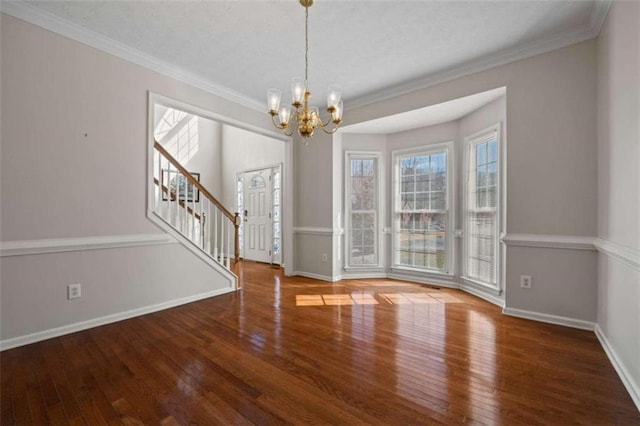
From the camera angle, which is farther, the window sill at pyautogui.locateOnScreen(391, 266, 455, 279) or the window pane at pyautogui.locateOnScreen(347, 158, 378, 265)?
the window pane at pyautogui.locateOnScreen(347, 158, 378, 265)

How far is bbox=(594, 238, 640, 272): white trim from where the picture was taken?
1708mm

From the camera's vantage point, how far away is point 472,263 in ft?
13.1

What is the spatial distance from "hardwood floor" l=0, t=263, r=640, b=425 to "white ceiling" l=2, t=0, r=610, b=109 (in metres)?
2.71

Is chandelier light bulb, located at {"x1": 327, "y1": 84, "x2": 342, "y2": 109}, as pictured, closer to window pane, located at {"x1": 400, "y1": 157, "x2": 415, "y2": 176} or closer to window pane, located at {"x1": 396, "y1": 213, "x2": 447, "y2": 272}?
window pane, located at {"x1": 400, "y1": 157, "x2": 415, "y2": 176}

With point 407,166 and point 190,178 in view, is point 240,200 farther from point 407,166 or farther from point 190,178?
point 407,166

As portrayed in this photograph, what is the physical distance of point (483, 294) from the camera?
12.1ft

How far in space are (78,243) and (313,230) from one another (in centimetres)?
303

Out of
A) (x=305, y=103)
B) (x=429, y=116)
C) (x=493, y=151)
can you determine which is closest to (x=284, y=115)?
(x=305, y=103)

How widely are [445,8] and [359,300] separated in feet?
10.0

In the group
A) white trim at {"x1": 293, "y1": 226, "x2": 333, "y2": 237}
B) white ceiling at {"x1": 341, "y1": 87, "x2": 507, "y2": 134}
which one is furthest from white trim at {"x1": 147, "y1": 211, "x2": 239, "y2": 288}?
white ceiling at {"x1": 341, "y1": 87, "x2": 507, "y2": 134}

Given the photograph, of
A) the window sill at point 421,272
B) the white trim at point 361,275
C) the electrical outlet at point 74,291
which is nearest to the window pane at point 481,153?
the window sill at point 421,272

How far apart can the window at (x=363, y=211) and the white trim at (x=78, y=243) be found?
276cm

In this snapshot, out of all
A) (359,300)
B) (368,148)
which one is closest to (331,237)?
(359,300)

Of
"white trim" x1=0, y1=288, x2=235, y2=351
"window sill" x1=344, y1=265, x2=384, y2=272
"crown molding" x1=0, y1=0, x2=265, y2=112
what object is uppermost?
"crown molding" x1=0, y1=0, x2=265, y2=112
